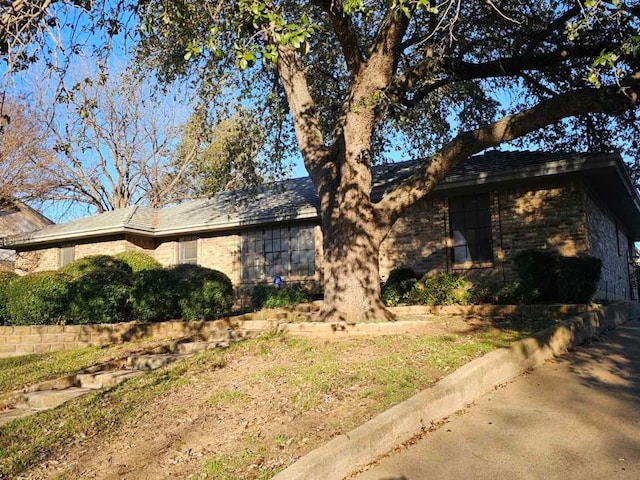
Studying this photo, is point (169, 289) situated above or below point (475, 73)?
below

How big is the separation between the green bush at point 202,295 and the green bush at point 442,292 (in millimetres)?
4255

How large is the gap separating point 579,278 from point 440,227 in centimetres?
416

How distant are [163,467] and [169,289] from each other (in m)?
8.82

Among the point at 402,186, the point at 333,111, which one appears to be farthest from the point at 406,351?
the point at 333,111

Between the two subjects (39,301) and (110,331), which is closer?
(110,331)

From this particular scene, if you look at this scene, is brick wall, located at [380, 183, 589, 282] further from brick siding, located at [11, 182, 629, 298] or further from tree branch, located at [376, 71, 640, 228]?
tree branch, located at [376, 71, 640, 228]

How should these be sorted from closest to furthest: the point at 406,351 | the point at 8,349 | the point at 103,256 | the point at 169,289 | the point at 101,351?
the point at 406,351
the point at 101,351
the point at 8,349
the point at 169,289
the point at 103,256

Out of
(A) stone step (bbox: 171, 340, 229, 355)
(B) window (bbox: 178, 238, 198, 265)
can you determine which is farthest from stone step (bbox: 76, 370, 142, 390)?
(B) window (bbox: 178, 238, 198, 265)

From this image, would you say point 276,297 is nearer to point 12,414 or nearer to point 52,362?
point 52,362

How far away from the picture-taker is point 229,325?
11.7m

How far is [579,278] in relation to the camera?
1085 centimetres

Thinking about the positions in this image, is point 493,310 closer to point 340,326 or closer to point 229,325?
point 340,326

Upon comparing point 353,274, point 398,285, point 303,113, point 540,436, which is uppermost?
point 303,113

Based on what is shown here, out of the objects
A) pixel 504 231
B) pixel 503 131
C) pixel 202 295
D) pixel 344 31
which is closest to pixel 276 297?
pixel 202 295
